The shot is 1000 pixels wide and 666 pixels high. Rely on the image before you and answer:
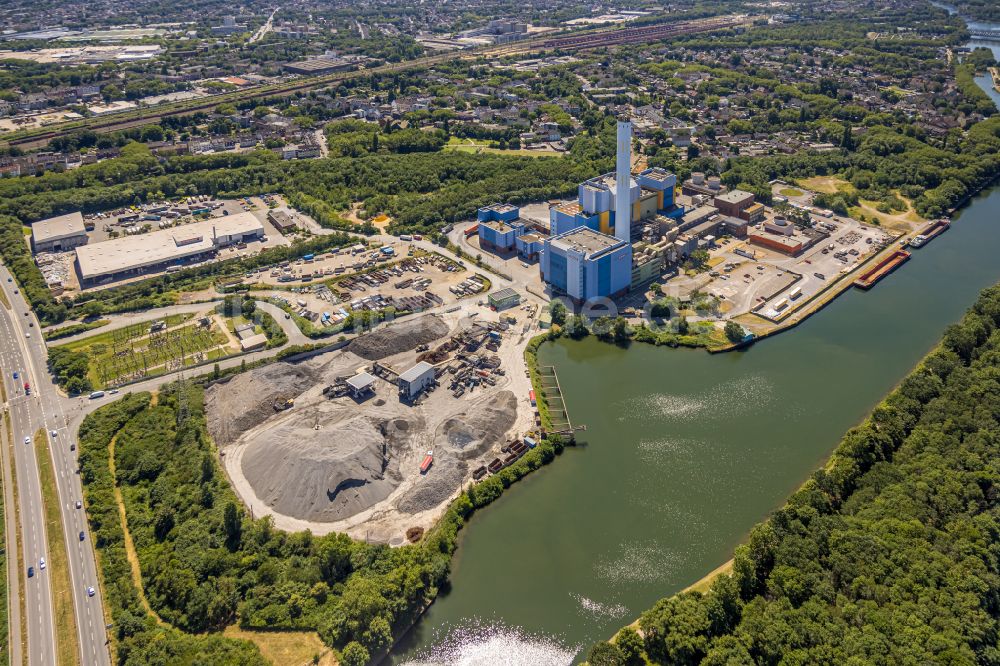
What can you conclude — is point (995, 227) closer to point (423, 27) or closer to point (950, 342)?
point (950, 342)

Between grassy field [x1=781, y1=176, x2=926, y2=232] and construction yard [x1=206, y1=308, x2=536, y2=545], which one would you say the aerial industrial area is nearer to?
construction yard [x1=206, y1=308, x2=536, y2=545]

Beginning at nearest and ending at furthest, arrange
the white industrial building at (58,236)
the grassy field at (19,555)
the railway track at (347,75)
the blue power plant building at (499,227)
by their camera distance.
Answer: the grassy field at (19,555) < the blue power plant building at (499,227) < the white industrial building at (58,236) < the railway track at (347,75)

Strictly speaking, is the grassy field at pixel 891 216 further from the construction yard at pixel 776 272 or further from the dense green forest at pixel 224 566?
the dense green forest at pixel 224 566

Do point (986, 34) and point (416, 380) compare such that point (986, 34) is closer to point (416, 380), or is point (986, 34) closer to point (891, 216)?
point (891, 216)

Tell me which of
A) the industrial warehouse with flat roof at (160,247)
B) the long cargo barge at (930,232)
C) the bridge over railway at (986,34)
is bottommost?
the long cargo barge at (930,232)

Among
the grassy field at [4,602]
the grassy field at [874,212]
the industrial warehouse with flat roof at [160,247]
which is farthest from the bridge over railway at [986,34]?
the grassy field at [4,602]

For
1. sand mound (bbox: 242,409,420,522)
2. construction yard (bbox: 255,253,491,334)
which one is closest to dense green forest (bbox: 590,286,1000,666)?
sand mound (bbox: 242,409,420,522)

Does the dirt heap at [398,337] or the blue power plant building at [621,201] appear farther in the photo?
the blue power plant building at [621,201]
